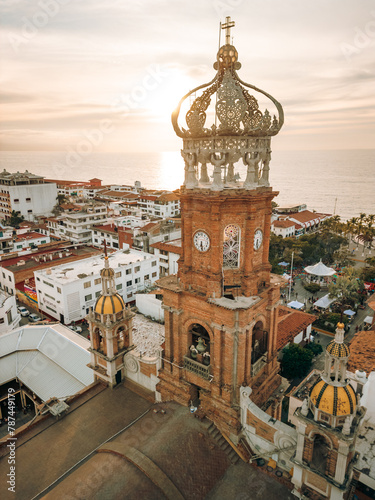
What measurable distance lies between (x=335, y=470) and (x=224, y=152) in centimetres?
1294

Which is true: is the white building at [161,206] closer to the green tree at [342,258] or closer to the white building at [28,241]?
the white building at [28,241]

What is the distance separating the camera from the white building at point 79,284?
150 ft

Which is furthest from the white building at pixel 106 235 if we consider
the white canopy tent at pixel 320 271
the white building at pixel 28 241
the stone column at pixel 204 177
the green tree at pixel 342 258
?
the stone column at pixel 204 177

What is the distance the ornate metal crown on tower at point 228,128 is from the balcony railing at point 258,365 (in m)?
8.56

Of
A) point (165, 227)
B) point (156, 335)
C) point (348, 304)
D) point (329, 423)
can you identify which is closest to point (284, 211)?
point (165, 227)

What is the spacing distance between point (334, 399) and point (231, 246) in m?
7.24

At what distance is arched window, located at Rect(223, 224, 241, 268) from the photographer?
15258 millimetres

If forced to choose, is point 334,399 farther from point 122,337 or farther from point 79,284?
point 79,284

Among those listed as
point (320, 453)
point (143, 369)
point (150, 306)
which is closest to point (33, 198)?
point (150, 306)

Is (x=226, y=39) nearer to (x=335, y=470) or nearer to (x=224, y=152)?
(x=224, y=152)

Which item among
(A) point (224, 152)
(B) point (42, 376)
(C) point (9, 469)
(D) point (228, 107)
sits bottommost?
(B) point (42, 376)

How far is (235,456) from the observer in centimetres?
1540

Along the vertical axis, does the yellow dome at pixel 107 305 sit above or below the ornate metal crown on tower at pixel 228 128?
below

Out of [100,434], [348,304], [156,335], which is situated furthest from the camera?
[348,304]
